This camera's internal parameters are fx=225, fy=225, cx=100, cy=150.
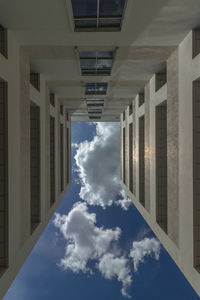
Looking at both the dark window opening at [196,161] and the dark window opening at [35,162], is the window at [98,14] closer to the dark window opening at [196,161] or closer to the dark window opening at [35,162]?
the dark window opening at [196,161]

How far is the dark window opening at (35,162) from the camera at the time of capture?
14.0m

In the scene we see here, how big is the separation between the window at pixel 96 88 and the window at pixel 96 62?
7.56 feet

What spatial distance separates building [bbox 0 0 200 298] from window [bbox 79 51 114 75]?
0.06m

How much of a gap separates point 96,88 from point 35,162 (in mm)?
7603

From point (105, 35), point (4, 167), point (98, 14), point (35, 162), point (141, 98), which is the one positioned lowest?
point (35, 162)

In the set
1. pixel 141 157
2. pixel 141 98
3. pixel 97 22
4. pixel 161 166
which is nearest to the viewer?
pixel 97 22

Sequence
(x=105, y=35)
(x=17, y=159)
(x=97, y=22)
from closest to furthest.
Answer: (x=97, y=22) < (x=105, y=35) < (x=17, y=159)

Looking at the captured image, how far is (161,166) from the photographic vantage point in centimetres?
1416

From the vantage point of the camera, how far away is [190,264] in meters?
9.15

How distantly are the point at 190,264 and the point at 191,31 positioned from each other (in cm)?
960

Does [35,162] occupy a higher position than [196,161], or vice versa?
[196,161]

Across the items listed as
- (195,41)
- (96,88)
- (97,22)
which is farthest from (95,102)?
(195,41)

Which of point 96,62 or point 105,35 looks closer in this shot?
point 105,35

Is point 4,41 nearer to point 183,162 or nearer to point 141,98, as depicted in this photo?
point 183,162
